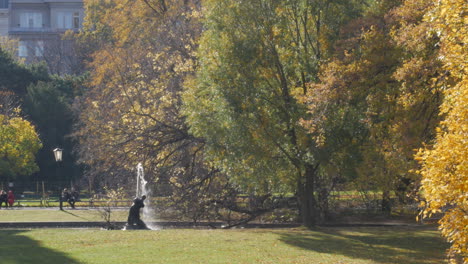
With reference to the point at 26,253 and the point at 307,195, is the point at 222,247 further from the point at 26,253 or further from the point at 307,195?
the point at 307,195

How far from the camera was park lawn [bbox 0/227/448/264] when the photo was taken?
1494 cm

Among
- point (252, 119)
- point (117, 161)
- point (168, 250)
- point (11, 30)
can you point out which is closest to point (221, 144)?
point (252, 119)

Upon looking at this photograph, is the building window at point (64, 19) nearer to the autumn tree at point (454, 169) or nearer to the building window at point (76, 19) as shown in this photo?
the building window at point (76, 19)

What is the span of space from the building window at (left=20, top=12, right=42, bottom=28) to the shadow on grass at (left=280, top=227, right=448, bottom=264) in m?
72.9

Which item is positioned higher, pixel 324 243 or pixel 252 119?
pixel 252 119

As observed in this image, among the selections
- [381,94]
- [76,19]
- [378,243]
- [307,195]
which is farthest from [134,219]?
[76,19]

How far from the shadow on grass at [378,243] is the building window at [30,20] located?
7291 centimetres

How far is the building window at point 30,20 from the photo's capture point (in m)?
86.9

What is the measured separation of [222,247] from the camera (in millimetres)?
16906

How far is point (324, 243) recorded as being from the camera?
1842 centimetres

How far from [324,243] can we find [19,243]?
832cm

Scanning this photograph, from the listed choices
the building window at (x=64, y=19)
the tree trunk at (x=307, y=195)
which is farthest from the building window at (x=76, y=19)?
the tree trunk at (x=307, y=195)

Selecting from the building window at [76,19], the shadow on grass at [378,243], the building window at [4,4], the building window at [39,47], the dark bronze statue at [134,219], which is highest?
the building window at [4,4]

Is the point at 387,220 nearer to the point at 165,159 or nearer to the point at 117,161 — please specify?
the point at 165,159
